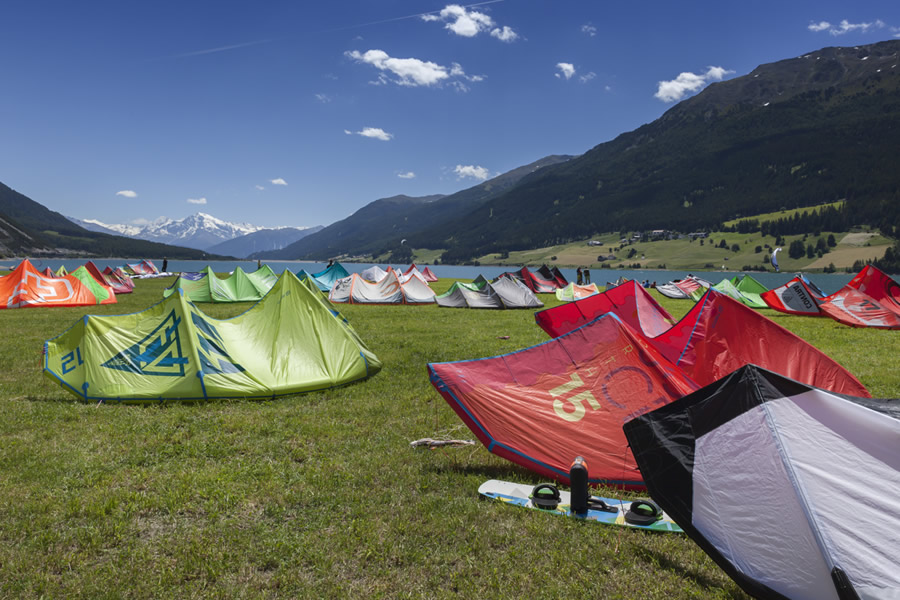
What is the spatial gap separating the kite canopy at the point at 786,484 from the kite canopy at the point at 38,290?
3461 cm

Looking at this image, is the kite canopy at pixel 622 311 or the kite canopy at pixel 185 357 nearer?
the kite canopy at pixel 185 357

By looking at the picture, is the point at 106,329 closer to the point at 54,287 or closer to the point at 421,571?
the point at 421,571

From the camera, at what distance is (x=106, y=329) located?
9.56 m

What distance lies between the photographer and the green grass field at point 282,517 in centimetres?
414

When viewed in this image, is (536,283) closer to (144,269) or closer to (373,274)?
(373,274)

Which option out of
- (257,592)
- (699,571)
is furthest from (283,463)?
(699,571)

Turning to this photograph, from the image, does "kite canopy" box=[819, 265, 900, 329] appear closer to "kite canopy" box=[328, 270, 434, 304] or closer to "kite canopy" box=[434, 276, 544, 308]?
"kite canopy" box=[434, 276, 544, 308]

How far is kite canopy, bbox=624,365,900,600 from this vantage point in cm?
333

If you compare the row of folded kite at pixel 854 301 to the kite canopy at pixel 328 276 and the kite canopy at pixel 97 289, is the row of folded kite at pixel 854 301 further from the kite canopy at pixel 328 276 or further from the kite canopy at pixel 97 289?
the kite canopy at pixel 97 289

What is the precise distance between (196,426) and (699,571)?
7862 mm

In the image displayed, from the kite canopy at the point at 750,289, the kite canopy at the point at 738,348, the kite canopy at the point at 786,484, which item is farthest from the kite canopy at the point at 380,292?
the kite canopy at the point at 786,484

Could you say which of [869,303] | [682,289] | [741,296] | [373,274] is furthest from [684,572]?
[682,289]

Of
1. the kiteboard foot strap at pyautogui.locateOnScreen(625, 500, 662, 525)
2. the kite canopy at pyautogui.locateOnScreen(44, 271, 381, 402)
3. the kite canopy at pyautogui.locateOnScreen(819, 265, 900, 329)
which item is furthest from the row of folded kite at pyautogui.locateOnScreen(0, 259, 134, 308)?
the kite canopy at pyautogui.locateOnScreen(819, 265, 900, 329)

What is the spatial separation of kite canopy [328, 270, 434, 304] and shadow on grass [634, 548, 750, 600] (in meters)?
30.0
